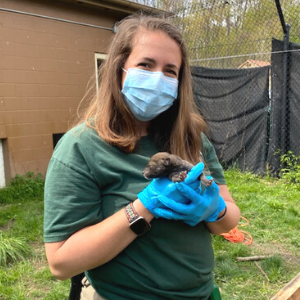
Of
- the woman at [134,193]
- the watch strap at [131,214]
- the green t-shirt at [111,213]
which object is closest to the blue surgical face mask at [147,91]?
the woman at [134,193]

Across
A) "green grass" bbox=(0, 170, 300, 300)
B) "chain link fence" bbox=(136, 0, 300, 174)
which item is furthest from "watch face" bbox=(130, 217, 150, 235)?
"chain link fence" bbox=(136, 0, 300, 174)

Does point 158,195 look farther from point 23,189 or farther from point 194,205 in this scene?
point 23,189

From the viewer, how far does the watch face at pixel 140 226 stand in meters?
1.40

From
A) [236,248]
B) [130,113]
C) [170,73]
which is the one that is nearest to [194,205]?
[130,113]

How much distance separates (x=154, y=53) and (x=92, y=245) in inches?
35.5

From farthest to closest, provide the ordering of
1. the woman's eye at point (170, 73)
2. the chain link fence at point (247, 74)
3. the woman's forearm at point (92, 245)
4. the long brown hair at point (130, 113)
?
the chain link fence at point (247, 74) → the woman's eye at point (170, 73) → the long brown hair at point (130, 113) → the woman's forearm at point (92, 245)

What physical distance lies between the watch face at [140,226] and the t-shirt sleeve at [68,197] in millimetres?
178

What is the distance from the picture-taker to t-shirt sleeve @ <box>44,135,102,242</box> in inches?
54.7

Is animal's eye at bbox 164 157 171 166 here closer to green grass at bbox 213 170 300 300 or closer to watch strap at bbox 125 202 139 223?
watch strap at bbox 125 202 139 223

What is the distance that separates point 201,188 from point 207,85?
6.84m

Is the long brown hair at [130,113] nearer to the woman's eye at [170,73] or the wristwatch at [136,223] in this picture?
the woman's eye at [170,73]

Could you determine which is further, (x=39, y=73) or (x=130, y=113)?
(x=39, y=73)

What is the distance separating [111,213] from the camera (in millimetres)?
1512

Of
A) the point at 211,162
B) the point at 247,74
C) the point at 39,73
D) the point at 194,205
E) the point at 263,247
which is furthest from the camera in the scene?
the point at 247,74
